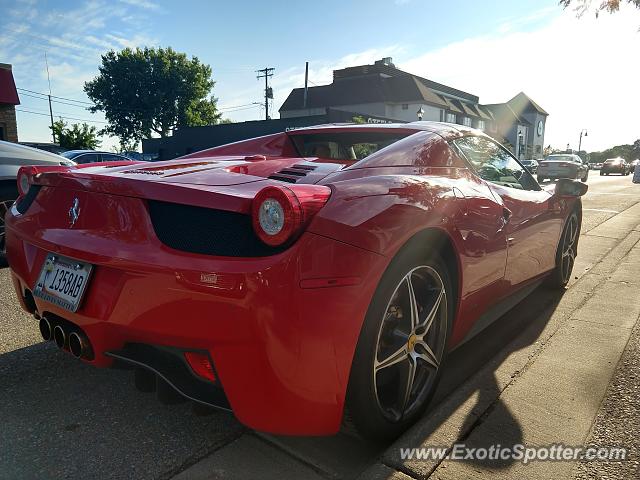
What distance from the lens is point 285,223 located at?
150 centimetres

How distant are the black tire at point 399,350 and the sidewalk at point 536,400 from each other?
0.13 metres

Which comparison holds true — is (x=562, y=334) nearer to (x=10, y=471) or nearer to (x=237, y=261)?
(x=237, y=261)

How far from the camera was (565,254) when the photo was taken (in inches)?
164

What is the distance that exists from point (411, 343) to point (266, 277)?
0.87 metres

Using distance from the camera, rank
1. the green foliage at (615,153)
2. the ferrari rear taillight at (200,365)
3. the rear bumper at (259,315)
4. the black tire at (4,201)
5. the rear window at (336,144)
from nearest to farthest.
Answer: the rear bumper at (259,315) < the ferrari rear taillight at (200,365) < the rear window at (336,144) < the black tire at (4,201) < the green foliage at (615,153)

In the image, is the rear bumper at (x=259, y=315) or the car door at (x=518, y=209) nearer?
the rear bumper at (x=259, y=315)

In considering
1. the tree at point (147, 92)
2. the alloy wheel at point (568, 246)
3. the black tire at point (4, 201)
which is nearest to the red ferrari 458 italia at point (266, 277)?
the alloy wheel at point (568, 246)

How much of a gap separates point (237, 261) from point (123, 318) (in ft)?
1.63

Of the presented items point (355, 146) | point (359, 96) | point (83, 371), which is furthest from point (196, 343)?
point (359, 96)

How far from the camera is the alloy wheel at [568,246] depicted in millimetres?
4105

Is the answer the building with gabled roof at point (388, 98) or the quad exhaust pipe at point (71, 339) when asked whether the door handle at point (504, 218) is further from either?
the building with gabled roof at point (388, 98)

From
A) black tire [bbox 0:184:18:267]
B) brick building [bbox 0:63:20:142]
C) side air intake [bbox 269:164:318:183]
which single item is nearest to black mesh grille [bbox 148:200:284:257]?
side air intake [bbox 269:164:318:183]

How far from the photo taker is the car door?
2.77m

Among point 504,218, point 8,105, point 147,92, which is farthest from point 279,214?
point 147,92
